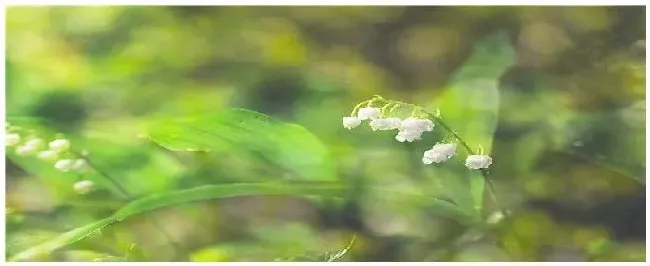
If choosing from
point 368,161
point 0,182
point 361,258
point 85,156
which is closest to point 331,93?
point 368,161

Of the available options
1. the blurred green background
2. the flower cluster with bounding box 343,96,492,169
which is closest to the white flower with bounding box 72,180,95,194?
the blurred green background

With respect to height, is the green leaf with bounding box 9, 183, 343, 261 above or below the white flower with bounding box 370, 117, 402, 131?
below

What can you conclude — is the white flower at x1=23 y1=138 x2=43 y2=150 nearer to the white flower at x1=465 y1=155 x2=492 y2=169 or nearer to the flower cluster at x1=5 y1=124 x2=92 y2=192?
the flower cluster at x1=5 y1=124 x2=92 y2=192

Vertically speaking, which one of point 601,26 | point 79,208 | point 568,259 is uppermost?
point 601,26

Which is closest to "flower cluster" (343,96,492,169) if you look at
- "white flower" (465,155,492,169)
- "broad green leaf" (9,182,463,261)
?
"white flower" (465,155,492,169)

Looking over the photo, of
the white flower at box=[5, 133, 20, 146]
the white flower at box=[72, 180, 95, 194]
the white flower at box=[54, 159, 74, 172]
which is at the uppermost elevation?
the white flower at box=[5, 133, 20, 146]

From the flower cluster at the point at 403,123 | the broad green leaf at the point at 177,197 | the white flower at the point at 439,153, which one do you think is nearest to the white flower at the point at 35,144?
the broad green leaf at the point at 177,197

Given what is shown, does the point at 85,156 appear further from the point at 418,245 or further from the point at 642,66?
the point at 642,66
